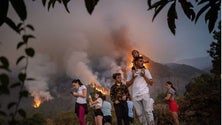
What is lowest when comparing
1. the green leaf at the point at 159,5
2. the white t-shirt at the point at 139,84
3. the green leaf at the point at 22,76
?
the green leaf at the point at 22,76

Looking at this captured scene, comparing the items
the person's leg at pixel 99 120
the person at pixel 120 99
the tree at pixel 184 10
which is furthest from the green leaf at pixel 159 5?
the person's leg at pixel 99 120

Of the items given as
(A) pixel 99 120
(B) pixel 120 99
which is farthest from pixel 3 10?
(A) pixel 99 120

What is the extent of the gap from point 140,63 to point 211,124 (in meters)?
2.24

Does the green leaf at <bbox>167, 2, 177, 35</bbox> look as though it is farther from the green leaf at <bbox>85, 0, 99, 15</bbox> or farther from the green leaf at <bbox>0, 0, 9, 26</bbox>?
the green leaf at <bbox>0, 0, 9, 26</bbox>

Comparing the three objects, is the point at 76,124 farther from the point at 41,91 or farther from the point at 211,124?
the point at 41,91

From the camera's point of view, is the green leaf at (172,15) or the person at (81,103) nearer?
the green leaf at (172,15)

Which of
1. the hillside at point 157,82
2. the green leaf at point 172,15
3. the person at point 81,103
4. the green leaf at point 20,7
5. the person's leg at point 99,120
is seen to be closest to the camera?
the green leaf at point 20,7

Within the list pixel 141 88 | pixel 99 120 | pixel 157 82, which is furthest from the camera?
pixel 157 82

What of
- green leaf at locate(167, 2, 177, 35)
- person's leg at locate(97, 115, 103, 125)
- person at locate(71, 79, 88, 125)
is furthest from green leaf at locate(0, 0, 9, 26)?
person's leg at locate(97, 115, 103, 125)

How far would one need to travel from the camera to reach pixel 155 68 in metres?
22.2

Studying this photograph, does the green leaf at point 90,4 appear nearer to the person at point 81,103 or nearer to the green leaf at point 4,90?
the green leaf at point 4,90

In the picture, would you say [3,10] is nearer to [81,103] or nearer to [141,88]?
[141,88]

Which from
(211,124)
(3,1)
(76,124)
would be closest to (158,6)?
(3,1)

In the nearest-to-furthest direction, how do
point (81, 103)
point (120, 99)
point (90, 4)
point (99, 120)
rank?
point (90, 4)
point (120, 99)
point (81, 103)
point (99, 120)
